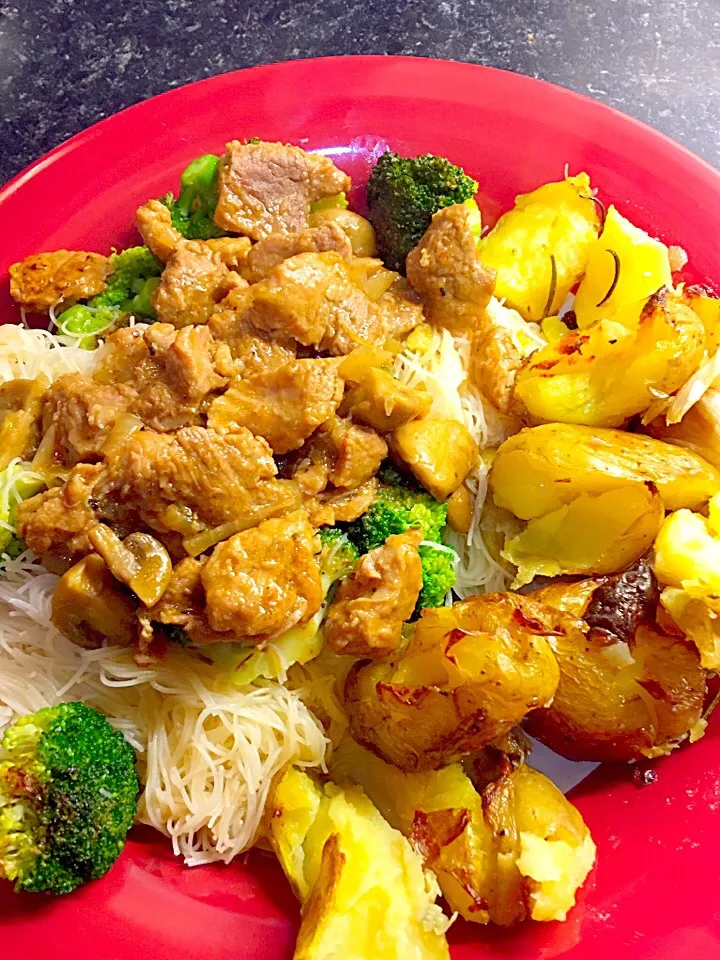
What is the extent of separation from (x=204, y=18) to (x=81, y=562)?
162 inches

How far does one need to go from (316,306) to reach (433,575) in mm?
1180

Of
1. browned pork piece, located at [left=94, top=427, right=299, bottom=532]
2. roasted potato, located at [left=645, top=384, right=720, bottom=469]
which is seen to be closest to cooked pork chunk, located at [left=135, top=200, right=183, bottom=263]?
browned pork piece, located at [left=94, top=427, right=299, bottom=532]

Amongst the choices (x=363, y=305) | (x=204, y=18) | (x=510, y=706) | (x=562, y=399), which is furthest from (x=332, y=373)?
(x=204, y=18)

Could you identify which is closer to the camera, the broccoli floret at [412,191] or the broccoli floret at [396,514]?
the broccoli floret at [396,514]

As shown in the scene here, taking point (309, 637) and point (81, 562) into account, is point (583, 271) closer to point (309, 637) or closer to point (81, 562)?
point (309, 637)

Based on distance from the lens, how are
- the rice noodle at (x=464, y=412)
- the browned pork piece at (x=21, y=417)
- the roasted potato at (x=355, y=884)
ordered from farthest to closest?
the rice noodle at (x=464, y=412) → the browned pork piece at (x=21, y=417) → the roasted potato at (x=355, y=884)

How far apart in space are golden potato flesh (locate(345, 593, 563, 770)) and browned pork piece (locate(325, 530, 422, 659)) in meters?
0.09

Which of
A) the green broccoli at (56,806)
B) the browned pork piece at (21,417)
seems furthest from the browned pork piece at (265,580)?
the browned pork piece at (21,417)

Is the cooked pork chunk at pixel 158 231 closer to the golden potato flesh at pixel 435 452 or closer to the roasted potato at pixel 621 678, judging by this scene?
the golden potato flesh at pixel 435 452

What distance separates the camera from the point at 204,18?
5.36 m

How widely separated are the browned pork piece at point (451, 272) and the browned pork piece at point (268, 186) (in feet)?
1.87

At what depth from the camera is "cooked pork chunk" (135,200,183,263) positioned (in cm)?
365

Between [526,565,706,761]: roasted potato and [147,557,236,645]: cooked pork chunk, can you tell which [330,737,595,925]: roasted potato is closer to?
[526,565,706,761]: roasted potato

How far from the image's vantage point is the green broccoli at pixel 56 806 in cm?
270
